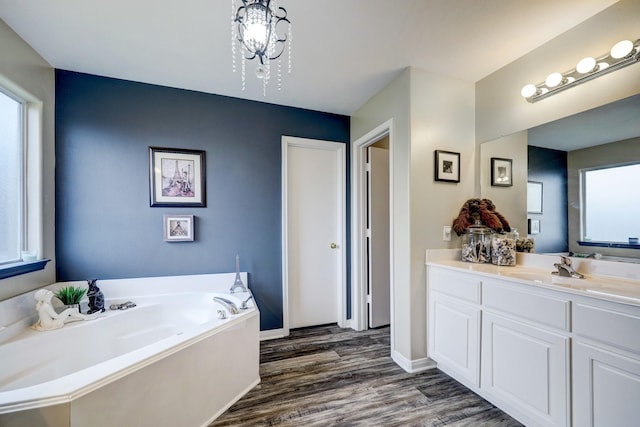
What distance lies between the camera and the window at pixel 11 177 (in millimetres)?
1747

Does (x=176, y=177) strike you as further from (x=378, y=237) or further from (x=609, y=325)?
(x=609, y=325)

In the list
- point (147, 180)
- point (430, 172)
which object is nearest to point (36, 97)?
point (147, 180)

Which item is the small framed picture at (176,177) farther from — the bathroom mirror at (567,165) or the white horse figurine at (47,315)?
the bathroom mirror at (567,165)

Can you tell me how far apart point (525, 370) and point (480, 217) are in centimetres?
114

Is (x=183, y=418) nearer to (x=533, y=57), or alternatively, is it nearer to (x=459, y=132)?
(x=459, y=132)

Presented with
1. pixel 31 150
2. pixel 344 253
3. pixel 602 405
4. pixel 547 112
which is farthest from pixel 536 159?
pixel 31 150

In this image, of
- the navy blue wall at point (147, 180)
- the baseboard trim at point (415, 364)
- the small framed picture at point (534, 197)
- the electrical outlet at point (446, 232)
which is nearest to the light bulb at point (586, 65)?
the small framed picture at point (534, 197)

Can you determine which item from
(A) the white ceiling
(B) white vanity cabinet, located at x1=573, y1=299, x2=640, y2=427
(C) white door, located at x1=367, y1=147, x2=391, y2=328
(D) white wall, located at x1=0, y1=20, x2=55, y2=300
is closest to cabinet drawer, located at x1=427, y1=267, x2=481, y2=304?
(B) white vanity cabinet, located at x1=573, y1=299, x2=640, y2=427

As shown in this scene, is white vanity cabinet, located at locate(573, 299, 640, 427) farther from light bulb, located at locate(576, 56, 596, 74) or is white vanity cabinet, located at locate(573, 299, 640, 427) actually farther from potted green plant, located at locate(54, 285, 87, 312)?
potted green plant, located at locate(54, 285, 87, 312)

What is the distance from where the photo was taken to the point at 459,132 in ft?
7.58

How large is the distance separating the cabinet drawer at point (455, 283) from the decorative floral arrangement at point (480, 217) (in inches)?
17.2

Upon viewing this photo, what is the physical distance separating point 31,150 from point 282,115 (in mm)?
2064

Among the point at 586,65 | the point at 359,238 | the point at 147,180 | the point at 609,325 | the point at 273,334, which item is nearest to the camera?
the point at 609,325

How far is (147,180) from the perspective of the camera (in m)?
2.37
